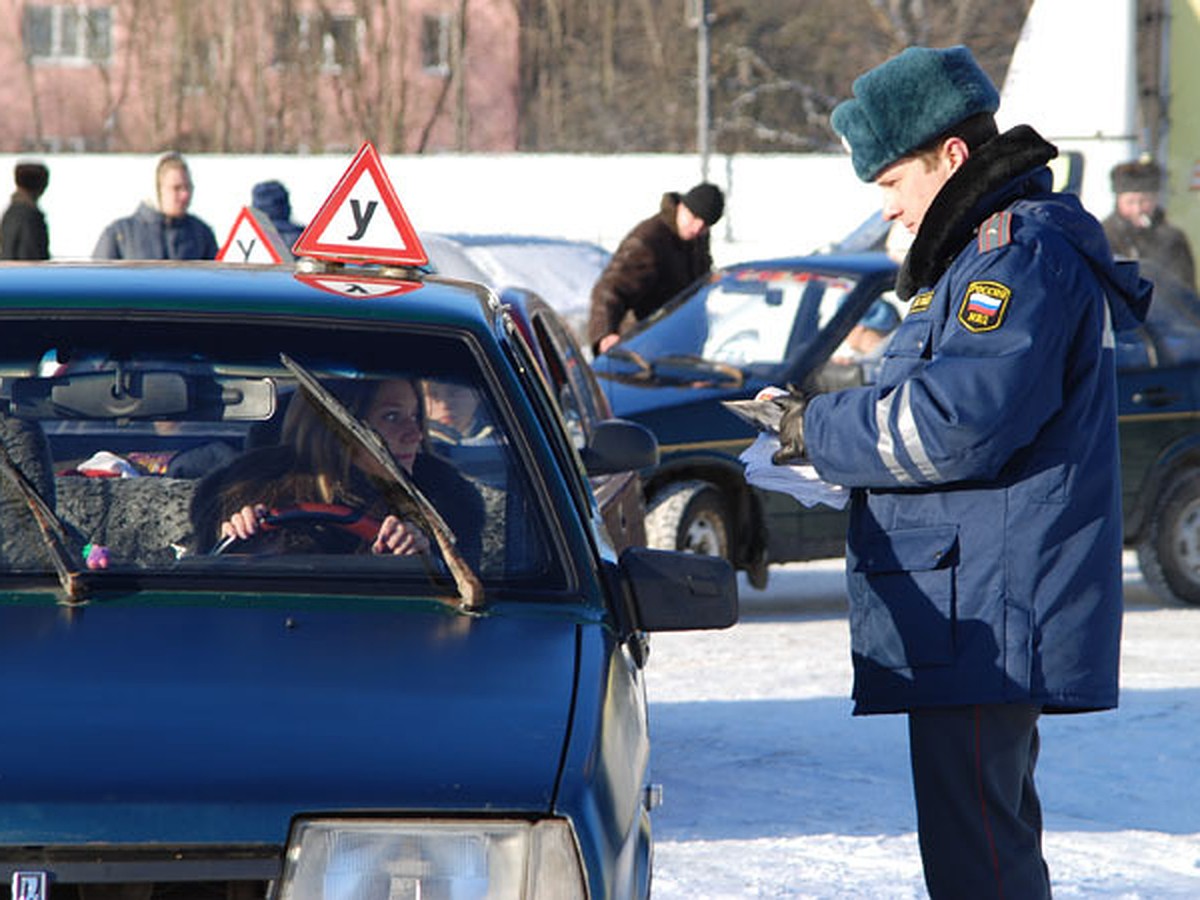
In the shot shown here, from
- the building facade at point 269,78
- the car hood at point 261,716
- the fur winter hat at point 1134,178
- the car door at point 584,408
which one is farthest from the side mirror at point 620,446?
the building facade at point 269,78

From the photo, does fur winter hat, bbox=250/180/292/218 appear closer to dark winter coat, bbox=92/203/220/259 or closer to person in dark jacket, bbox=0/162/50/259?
dark winter coat, bbox=92/203/220/259

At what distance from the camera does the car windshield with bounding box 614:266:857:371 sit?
1027cm

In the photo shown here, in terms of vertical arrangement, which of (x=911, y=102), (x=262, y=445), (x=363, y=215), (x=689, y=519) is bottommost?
(x=689, y=519)

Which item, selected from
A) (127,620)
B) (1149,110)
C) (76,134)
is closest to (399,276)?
(127,620)

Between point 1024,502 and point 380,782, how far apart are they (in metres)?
1.26

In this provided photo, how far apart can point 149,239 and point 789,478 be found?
321 inches

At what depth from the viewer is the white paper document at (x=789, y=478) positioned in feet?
13.1

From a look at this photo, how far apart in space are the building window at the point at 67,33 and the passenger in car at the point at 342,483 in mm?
37785

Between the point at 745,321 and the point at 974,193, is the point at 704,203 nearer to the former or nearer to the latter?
the point at 745,321

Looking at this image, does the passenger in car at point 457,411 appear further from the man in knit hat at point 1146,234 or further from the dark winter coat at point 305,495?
the man in knit hat at point 1146,234

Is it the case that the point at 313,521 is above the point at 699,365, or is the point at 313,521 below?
above

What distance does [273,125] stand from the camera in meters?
39.3

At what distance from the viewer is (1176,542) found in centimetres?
1070

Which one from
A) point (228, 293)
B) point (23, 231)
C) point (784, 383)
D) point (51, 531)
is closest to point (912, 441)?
point (228, 293)
